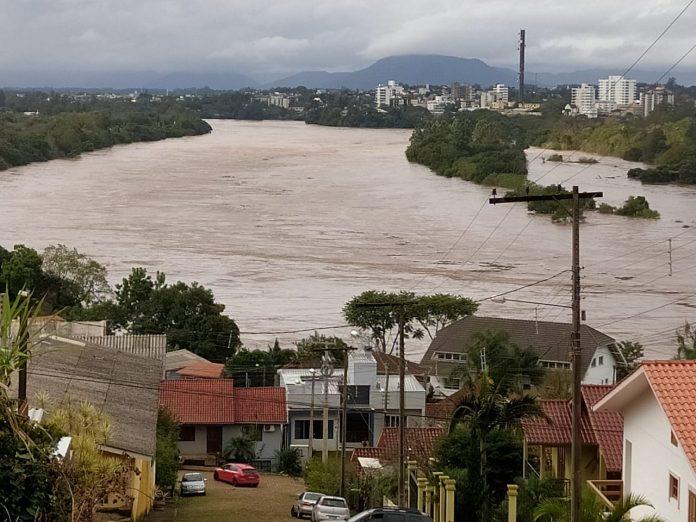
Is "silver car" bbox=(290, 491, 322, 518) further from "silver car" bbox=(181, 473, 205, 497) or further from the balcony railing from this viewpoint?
the balcony railing

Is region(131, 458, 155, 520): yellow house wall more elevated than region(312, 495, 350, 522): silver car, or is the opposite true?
region(131, 458, 155, 520): yellow house wall

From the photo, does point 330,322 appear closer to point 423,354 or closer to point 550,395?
point 423,354

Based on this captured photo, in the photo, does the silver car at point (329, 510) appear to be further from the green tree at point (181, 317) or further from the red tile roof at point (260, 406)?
the green tree at point (181, 317)

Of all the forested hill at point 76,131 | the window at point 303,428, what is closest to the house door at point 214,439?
the window at point 303,428

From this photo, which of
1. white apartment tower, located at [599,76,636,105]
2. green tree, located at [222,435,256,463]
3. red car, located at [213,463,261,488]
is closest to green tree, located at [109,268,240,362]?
green tree, located at [222,435,256,463]

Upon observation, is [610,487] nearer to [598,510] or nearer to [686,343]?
[598,510]

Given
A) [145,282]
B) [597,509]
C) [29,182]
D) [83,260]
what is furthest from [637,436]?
[29,182]
